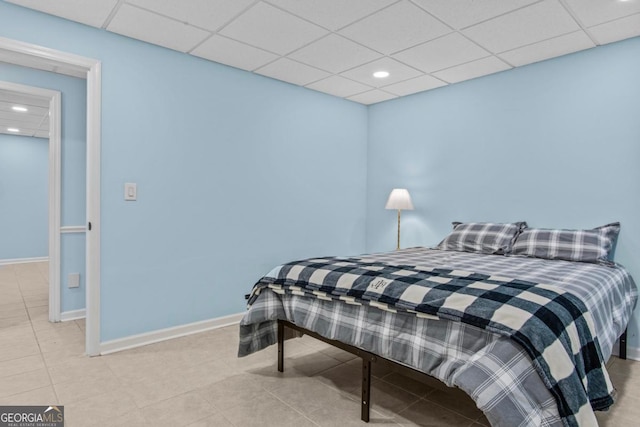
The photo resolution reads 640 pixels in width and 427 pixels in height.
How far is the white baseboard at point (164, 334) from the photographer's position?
2617 mm

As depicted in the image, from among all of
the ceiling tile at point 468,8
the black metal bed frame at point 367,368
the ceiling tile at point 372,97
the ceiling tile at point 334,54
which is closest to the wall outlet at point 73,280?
the black metal bed frame at point 367,368

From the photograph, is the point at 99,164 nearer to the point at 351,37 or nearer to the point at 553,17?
the point at 351,37

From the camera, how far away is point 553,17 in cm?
236

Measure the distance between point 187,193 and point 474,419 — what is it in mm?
2546

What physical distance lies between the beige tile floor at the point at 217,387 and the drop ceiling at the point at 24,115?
2.68 metres

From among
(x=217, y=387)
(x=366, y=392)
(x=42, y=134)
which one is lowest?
(x=217, y=387)

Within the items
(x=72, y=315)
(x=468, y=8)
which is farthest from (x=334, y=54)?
(x=72, y=315)

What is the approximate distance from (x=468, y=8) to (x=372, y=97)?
1924mm

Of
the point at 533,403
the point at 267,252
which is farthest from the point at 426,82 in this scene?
the point at 533,403

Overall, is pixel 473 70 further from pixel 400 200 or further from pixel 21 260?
pixel 21 260

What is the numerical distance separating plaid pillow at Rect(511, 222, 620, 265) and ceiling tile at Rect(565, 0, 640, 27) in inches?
56.1

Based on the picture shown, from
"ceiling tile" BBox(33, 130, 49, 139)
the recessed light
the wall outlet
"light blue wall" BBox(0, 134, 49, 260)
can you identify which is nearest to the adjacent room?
the wall outlet

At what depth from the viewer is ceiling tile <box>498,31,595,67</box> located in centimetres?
264

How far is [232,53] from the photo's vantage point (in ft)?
9.74
